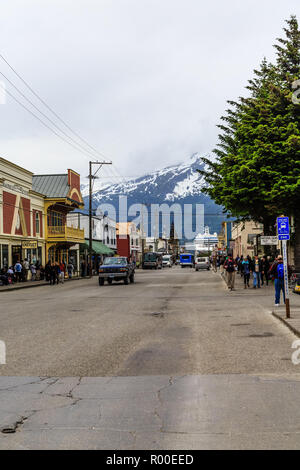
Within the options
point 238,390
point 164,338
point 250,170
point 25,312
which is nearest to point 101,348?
point 164,338

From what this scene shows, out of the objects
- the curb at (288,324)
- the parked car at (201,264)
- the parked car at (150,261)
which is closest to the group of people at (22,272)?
the curb at (288,324)

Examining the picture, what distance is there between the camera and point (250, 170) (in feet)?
99.7

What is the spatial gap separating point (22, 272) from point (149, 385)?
3541cm

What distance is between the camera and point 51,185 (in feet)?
182

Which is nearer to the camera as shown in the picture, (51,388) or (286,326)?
(51,388)

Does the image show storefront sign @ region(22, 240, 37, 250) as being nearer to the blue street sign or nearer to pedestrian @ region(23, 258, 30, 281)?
pedestrian @ region(23, 258, 30, 281)

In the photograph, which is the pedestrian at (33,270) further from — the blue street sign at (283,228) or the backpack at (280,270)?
the blue street sign at (283,228)

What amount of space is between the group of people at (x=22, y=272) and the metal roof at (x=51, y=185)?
940cm

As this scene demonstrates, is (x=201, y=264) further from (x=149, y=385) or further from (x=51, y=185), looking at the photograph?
(x=149, y=385)

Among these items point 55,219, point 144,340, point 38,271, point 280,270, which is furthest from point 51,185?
point 144,340

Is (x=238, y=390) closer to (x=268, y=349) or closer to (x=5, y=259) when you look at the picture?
(x=268, y=349)

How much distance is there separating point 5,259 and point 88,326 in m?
27.7

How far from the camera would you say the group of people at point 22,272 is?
38.1 m
